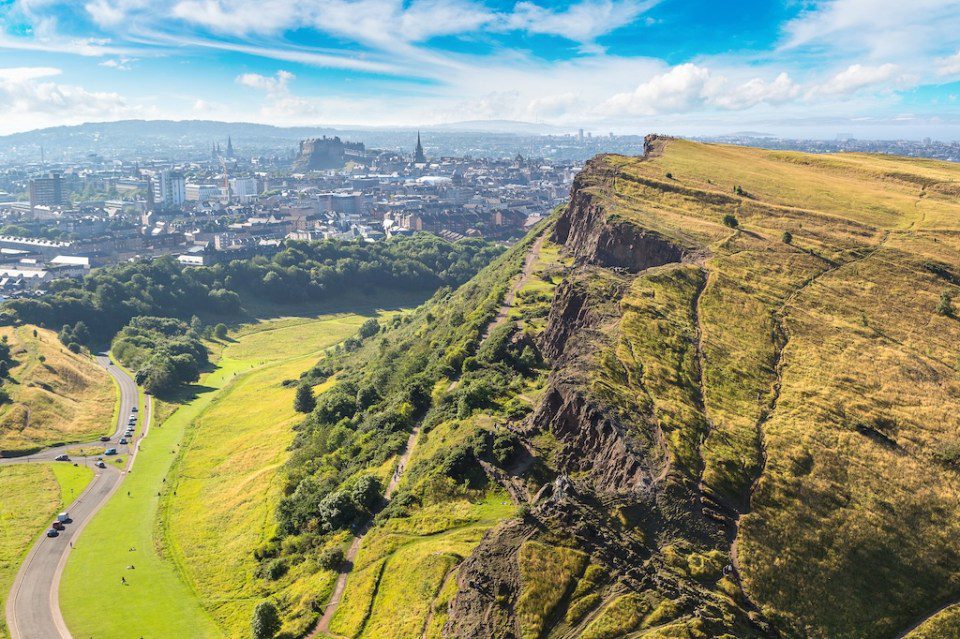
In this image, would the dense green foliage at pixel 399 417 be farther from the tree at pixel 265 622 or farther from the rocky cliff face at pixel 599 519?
the tree at pixel 265 622

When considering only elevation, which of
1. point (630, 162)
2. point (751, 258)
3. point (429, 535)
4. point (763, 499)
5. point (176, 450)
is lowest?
point (176, 450)

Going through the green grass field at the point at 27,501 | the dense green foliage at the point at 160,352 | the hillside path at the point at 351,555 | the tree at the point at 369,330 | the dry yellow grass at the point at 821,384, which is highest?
the dry yellow grass at the point at 821,384

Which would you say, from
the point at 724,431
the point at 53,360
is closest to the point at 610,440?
the point at 724,431

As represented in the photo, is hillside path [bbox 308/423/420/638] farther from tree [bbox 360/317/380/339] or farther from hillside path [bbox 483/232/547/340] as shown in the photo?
tree [bbox 360/317/380/339]

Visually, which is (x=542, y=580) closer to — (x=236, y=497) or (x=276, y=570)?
(x=276, y=570)

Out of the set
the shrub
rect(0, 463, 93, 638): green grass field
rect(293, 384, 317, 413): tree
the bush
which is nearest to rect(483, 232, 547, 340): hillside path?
rect(293, 384, 317, 413): tree

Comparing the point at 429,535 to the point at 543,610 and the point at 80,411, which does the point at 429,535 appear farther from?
the point at 80,411

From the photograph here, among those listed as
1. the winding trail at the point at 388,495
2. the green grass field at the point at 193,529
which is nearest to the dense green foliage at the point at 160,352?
the green grass field at the point at 193,529
